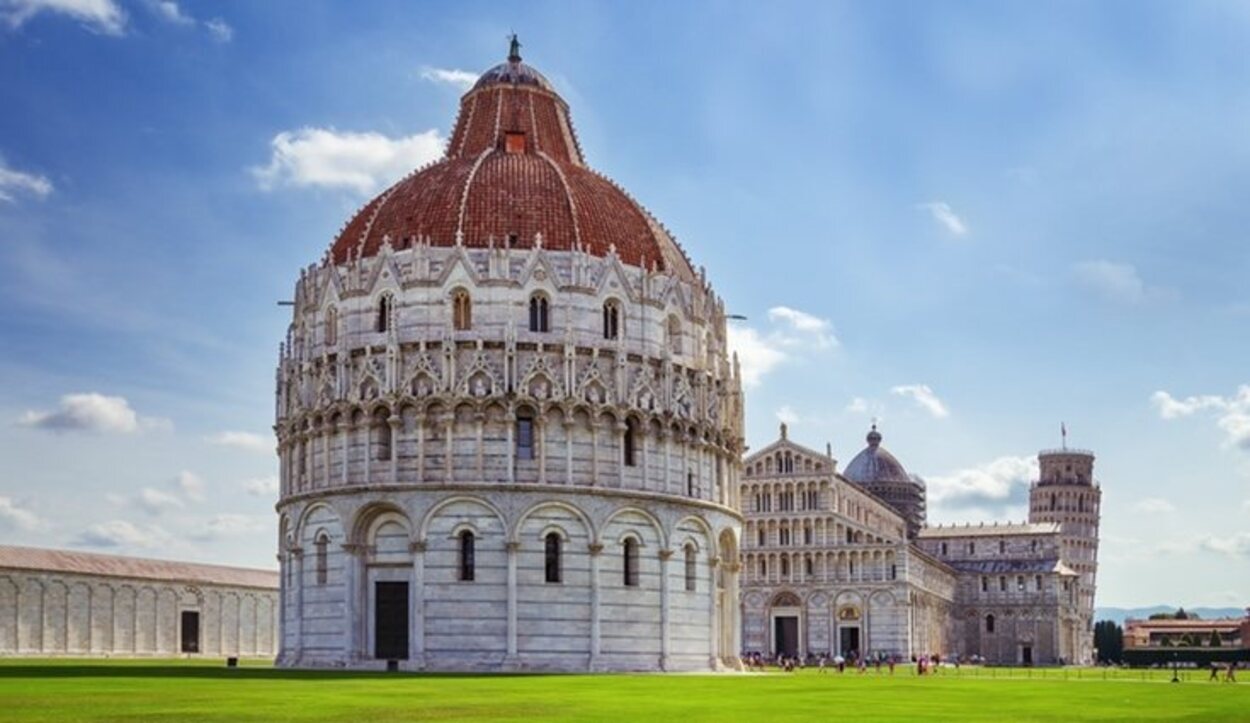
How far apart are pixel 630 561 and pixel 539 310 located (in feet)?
38.2

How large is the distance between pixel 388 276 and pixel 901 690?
32.0m

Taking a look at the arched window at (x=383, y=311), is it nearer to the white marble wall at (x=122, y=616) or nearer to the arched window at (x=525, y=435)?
the arched window at (x=525, y=435)

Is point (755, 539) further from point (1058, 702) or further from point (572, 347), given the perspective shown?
point (1058, 702)

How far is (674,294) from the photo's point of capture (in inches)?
2931

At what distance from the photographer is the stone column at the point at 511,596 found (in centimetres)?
6700

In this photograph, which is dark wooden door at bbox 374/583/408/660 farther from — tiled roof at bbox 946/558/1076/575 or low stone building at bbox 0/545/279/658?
tiled roof at bbox 946/558/1076/575

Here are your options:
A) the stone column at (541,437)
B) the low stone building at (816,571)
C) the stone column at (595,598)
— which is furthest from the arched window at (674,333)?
the low stone building at (816,571)

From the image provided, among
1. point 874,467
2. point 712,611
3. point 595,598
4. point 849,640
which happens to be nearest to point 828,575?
point 849,640

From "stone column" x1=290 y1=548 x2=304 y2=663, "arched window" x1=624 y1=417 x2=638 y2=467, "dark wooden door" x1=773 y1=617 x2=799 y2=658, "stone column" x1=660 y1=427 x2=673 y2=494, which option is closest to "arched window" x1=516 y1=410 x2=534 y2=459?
"arched window" x1=624 y1=417 x2=638 y2=467

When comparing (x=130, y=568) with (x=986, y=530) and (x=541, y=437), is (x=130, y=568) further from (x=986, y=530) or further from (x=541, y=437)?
(x=986, y=530)

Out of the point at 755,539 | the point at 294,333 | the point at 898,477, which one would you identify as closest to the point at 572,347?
the point at 294,333

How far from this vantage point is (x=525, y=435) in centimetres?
6906

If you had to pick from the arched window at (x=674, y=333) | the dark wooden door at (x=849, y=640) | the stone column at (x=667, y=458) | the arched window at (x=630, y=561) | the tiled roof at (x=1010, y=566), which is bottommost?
the dark wooden door at (x=849, y=640)

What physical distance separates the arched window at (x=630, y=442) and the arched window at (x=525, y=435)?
4323 millimetres
